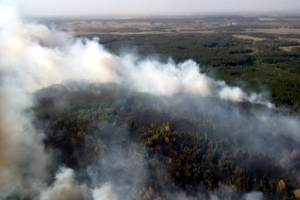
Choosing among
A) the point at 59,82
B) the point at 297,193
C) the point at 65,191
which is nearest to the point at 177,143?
the point at 297,193

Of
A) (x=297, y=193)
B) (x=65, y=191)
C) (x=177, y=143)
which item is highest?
(x=177, y=143)

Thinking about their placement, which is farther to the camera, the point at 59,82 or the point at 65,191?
the point at 59,82

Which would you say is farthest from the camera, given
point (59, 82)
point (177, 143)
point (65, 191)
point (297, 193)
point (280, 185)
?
point (59, 82)

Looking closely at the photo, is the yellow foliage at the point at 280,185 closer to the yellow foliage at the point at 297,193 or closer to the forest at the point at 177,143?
the forest at the point at 177,143

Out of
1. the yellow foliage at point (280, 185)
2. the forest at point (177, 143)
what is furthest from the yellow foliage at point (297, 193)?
the yellow foliage at point (280, 185)

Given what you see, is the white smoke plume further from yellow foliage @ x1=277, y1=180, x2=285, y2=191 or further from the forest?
yellow foliage @ x1=277, y1=180, x2=285, y2=191

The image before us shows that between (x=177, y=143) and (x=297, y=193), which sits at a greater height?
(x=177, y=143)

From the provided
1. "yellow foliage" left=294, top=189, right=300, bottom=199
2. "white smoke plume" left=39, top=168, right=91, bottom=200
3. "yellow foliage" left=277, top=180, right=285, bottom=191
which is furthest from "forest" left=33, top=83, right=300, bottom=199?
"white smoke plume" left=39, top=168, right=91, bottom=200

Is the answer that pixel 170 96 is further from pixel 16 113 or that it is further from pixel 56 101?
pixel 16 113

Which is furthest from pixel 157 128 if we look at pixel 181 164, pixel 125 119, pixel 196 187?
pixel 196 187

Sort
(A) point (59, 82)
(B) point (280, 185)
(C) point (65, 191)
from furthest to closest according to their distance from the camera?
(A) point (59, 82) → (B) point (280, 185) → (C) point (65, 191)

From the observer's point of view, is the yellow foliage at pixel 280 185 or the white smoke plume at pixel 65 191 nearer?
the white smoke plume at pixel 65 191

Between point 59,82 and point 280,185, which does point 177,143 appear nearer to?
point 280,185
